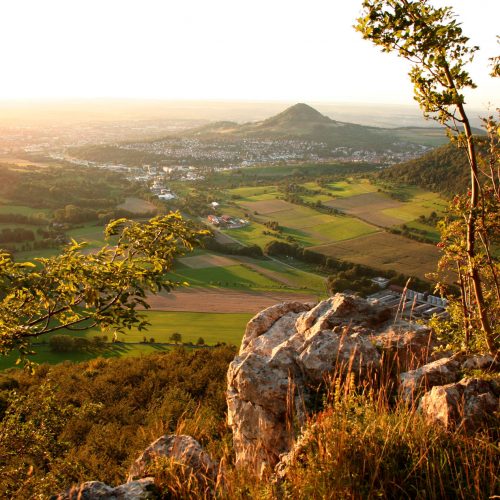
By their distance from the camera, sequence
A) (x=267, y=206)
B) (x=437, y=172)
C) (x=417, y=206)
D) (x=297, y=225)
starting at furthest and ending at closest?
(x=267, y=206) < (x=437, y=172) < (x=417, y=206) < (x=297, y=225)

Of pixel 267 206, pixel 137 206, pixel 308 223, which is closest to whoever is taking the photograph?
pixel 308 223

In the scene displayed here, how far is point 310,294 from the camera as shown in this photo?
5266 cm

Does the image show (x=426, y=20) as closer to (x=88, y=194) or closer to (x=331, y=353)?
(x=331, y=353)

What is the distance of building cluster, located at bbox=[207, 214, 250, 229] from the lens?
80750 mm

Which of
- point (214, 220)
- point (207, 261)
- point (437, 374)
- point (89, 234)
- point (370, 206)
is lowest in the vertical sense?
point (207, 261)

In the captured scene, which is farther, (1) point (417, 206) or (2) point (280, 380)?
(1) point (417, 206)

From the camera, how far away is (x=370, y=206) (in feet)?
309

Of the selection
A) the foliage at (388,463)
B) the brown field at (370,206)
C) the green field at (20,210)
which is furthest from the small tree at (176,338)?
the green field at (20,210)

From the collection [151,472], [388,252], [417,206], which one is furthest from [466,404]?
[417,206]

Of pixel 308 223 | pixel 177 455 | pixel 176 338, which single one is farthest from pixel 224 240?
pixel 177 455

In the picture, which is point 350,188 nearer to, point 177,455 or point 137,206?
point 137,206

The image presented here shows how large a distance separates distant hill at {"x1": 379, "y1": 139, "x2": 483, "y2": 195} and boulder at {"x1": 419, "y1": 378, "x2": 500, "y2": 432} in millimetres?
77803

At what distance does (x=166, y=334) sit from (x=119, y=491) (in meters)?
35.6

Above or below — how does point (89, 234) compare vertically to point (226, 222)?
below
